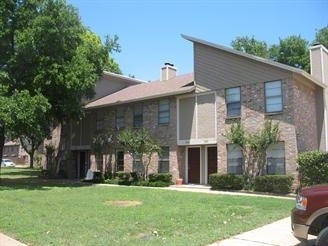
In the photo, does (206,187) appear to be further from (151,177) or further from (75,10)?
(75,10)

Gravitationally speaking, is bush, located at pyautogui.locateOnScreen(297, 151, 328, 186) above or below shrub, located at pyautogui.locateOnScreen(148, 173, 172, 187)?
above

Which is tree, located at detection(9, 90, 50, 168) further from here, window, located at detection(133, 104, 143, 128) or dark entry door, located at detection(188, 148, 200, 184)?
dark entry door, located at detection(188, 148, 200, 184)

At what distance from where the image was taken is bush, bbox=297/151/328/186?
19625 millimetres

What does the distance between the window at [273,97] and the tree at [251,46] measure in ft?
95.0

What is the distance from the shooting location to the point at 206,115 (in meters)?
25.4

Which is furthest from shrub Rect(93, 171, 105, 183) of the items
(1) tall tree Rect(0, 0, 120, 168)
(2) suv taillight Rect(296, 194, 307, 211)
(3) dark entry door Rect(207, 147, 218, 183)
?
(2) suv taillight Rect(296, 194, 307, 211)

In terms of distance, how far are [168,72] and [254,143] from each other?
13251 millimetres

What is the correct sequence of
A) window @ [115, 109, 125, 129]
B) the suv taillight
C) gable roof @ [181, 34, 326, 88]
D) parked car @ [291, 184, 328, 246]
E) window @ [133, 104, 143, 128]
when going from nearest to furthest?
parked car @ [291, 184, 328, 246], the suv taillight, gable roof @ [181, 34, 326, 88], window @ [133, 104, 143, 128], window @ [115, 109, 125, 129]

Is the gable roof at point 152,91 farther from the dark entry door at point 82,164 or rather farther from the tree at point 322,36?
the tree at point 322,36

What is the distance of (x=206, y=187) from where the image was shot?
2411 centimetres

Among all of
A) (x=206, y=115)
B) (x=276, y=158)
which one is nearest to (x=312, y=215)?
(x=276, y=158)

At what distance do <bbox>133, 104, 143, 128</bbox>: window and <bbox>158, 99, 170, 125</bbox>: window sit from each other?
5.79ft

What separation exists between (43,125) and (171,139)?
23.8ft

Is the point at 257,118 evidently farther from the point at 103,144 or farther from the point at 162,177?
the point at 103,144
